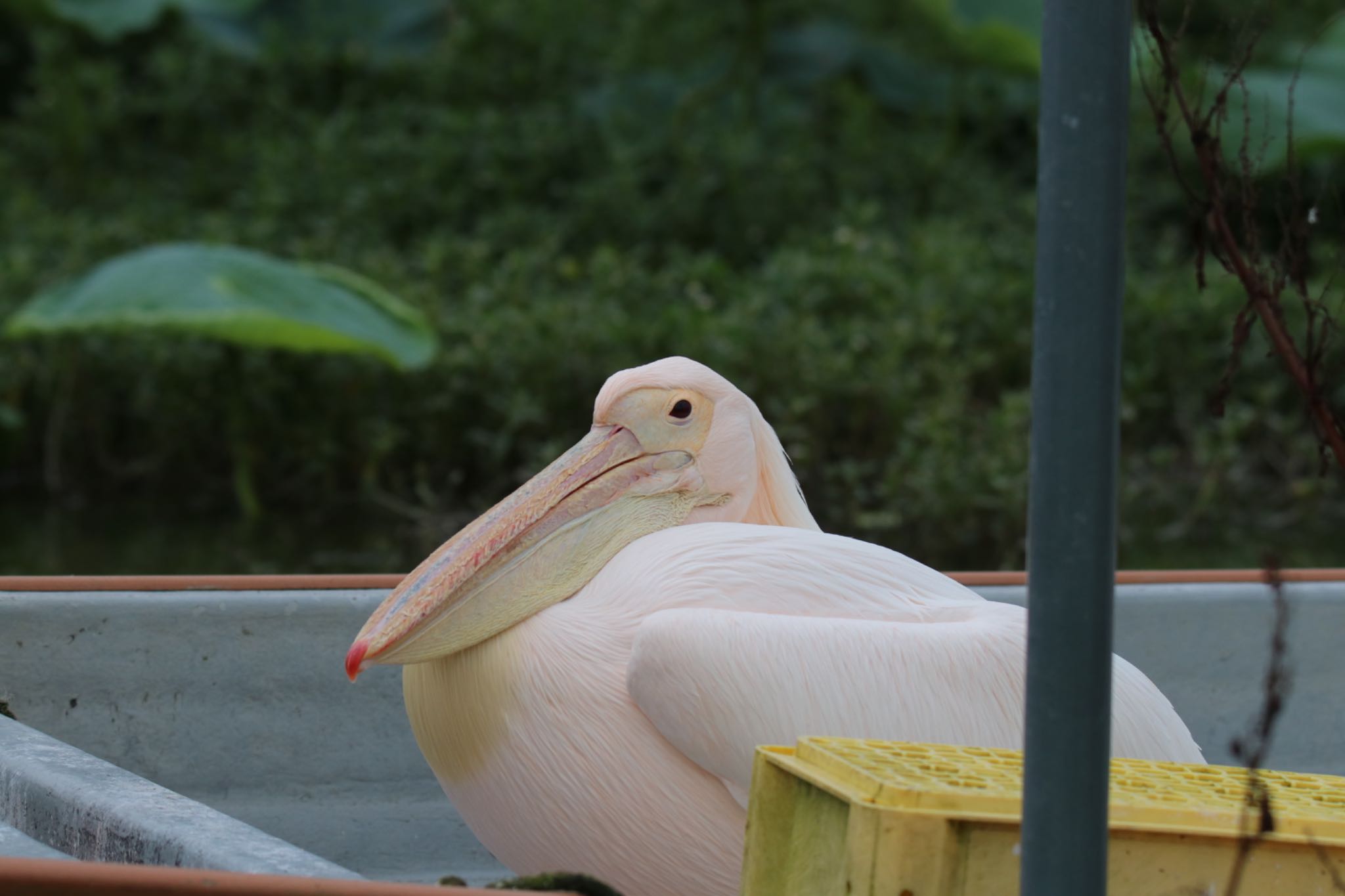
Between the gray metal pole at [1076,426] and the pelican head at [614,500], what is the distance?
0.67 metres

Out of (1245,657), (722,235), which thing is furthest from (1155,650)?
(722,235)

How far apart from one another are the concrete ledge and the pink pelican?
0.81 ft

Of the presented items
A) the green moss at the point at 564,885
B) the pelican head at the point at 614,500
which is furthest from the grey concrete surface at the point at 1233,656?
the green moss at the point at 564,885

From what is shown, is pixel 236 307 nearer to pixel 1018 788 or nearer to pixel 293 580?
pixel 293 580

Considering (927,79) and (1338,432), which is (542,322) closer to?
(927,79)

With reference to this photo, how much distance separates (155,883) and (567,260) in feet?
15.1

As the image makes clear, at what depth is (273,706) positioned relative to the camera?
5.49 feet

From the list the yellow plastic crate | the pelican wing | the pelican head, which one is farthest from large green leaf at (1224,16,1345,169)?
the yellow plastic crate

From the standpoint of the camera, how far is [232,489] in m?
4.94

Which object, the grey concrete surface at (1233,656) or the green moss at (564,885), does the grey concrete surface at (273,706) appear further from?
the green moss at (564,885)

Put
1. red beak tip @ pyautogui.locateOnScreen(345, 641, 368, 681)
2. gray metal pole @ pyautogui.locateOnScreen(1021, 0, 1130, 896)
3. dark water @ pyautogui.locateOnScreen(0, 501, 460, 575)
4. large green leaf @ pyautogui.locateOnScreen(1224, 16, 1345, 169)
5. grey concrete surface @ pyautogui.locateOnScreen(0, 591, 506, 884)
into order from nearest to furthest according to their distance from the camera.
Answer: gray metal pole @ pyautogui.locateOnScreen(1021, 0, 1130, 896) < red beak tip @ pyautogui.locateOnScreen(345, 641, 368, 681) < grey concrete surface @ pyautogui.locateOnScreen(0, 591, 506, 884) < dark water @ pyautogui.locateOnScreen(0, 501, 460, 575) < large green leaf @ pyautogui.locateOnScreen(1224, 16, 1345, 169)

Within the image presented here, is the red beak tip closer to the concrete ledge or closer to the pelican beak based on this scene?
the pelican beak

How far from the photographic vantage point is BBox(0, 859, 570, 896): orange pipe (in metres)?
0.85

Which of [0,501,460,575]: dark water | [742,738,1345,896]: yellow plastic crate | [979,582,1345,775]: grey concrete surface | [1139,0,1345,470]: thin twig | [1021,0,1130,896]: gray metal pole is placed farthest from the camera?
[0,501,460,575]: dark water
